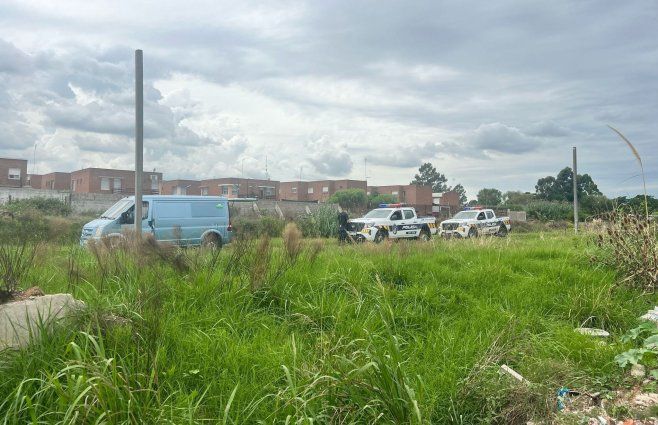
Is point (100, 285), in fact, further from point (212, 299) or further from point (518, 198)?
point (518, 198)

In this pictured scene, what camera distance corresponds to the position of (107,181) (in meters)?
62.0

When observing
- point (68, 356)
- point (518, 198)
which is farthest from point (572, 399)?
point (518, 198)

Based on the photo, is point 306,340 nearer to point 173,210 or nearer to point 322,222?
point 173,210

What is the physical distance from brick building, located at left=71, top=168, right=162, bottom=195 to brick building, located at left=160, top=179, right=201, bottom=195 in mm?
1926

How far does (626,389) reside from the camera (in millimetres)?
4395

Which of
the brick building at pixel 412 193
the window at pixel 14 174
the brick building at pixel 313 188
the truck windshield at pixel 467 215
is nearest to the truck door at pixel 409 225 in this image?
the truck windshield at pixel 467 215

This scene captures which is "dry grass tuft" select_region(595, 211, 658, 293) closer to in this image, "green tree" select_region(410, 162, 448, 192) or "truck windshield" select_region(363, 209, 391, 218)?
"truck windshield" select_region(363, 209, 391, 218)

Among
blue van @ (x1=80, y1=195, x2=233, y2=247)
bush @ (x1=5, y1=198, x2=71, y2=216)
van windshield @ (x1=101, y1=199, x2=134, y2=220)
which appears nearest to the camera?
blue van @ (x1=80, y1=195, x2=233, y2=247)

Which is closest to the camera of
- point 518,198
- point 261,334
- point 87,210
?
point 261,334

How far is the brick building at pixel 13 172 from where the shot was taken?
57188 millimetres

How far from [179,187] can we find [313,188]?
21.0 m

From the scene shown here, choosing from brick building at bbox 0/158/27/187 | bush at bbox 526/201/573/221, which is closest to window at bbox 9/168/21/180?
brick building at bbox 0/158/27/187

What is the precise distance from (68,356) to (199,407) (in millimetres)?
1071

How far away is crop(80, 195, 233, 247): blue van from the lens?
1611 centimetres
